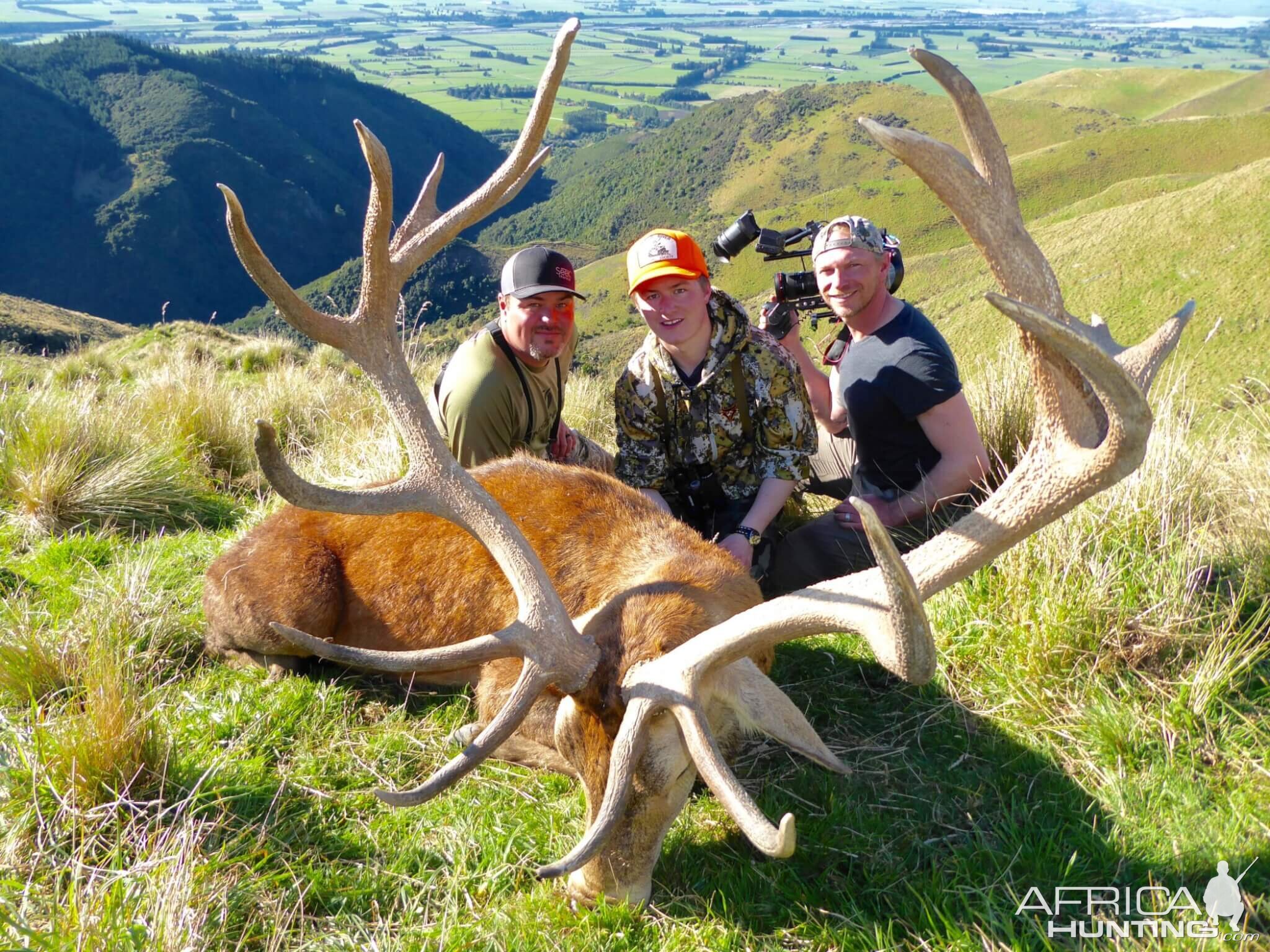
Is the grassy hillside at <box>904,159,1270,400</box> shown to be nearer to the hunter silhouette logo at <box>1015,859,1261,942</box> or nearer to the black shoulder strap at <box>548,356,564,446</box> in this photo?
the black shoulder strap at <box>548,356,564,446</box>

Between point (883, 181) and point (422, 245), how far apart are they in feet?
335

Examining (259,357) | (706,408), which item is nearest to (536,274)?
(706,408)

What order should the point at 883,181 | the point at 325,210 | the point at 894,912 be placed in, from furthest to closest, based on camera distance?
the point at 325,210 < the point at 883,181 < the point at 894,912

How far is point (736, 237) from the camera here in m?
5.14

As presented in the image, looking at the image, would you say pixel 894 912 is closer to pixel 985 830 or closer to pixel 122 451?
pixel 985 830

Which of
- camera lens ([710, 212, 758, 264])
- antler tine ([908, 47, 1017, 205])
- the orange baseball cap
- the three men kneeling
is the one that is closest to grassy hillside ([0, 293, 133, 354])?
the three men kneeling

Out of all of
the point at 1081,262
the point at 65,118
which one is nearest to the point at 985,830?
the point at 1081,262

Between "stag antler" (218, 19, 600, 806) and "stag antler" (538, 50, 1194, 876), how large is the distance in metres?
0.37

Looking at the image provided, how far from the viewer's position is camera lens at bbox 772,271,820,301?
5086mm

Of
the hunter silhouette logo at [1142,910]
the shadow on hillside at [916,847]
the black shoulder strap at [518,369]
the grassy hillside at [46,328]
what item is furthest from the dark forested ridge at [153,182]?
the hunter silhouette logo at [1142,910]

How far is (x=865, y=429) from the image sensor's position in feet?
14.8

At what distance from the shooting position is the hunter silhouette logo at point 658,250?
13.3 feet

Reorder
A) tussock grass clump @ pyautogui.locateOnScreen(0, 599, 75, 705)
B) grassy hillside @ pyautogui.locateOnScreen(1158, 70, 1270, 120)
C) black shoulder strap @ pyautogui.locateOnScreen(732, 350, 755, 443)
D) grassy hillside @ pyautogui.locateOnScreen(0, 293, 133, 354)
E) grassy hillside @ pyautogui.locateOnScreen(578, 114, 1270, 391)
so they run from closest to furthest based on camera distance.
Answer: tussock grass clump @ pyautogui.locateOnScreen(0, 599, 75, 705), black shoulder strap @ pyautogui.locateOnScreen(732, 350, 755, 443), grassy hillside @ pyautogui.locateOnScreen(0, 293, 133, 354), grassy hillside @ pyautogui.locateOnScreen(578, 114, 1270, 391), grassy hillside @ pyautogui.locateOnScreen(1158, 70, 1270, 120)

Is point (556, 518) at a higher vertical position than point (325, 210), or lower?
higher
